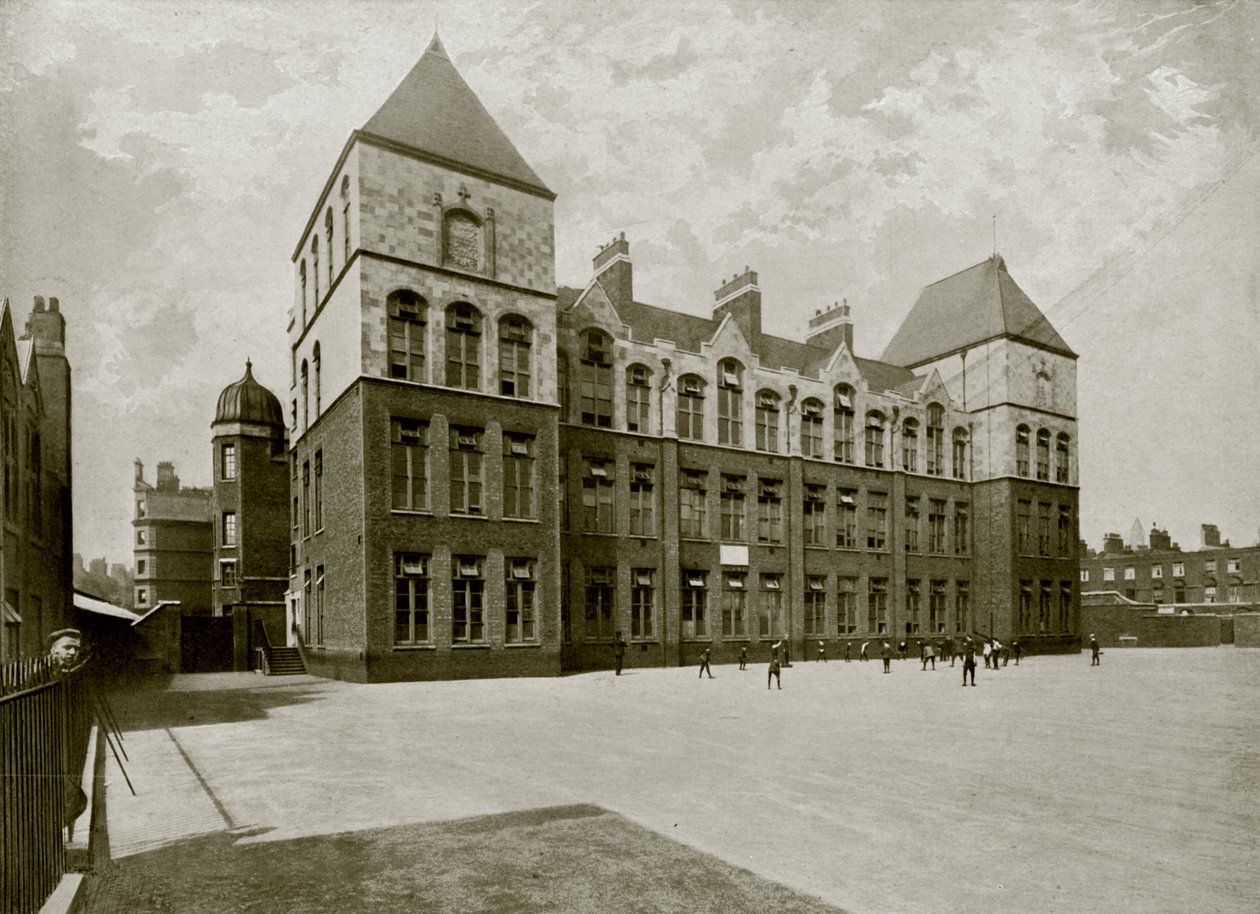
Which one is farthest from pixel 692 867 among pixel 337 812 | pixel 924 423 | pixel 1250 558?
pixel 1250 558

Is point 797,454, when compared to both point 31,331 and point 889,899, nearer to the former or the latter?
point 31,331

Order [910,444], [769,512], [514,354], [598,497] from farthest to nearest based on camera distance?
[910,444]
[769,512]
[598,497]
[514,354]

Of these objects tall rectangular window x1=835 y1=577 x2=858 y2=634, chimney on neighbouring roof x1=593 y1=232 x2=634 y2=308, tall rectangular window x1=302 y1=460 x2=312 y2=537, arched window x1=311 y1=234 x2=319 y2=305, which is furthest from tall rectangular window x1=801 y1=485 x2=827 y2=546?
arched window x1=311 y1=234 x2=319 y2=305

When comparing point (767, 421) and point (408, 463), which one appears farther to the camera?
point (767, 421)

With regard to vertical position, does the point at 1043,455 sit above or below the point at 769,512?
above

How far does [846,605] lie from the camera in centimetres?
4119

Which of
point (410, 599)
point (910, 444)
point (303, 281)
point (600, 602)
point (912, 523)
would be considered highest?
point (303, 281)

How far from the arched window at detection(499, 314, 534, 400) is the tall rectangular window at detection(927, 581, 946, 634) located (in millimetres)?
25447

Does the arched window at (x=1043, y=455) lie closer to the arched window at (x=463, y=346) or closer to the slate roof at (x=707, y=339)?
the slate roof at (x=707, y=339)

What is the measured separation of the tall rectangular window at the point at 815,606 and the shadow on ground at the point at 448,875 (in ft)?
107

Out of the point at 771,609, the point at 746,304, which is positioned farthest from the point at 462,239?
the point at 771,609

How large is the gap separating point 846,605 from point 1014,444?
526 inches

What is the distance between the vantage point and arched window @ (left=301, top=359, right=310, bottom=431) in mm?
32781

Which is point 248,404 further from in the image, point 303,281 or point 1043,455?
point 1043,455
